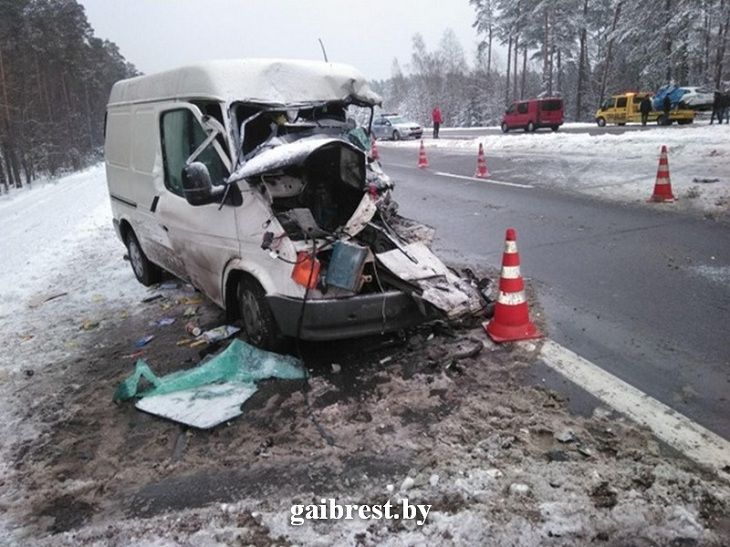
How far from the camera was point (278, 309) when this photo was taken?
4.03 meters

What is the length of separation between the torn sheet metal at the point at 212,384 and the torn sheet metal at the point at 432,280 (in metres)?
1.09

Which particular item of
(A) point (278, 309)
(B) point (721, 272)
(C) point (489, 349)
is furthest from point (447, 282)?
(B) point (721, 272)

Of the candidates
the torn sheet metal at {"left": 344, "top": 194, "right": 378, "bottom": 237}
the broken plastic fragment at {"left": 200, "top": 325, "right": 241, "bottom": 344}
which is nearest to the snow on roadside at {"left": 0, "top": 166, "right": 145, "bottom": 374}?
the broken plastic fragment at {"left": 200, "top": 325, "right": 241, "bottom": 344}

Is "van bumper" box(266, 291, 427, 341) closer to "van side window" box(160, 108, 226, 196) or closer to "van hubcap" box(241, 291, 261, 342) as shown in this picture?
"van hubcap" box(241, 291, 261, 342)

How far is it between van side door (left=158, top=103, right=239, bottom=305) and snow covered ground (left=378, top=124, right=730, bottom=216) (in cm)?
792

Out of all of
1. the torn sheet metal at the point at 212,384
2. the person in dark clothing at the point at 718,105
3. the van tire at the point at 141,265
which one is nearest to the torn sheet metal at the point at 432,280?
the torn sheet metal at the point at 212,384

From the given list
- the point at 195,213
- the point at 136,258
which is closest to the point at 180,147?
the point at 195,213

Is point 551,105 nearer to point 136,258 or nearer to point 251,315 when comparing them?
point 136,258

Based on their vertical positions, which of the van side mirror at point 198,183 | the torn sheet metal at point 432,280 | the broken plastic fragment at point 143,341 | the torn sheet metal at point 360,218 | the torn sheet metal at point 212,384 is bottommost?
the broken plastic fragment at point 143,341

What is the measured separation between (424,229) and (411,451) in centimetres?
261

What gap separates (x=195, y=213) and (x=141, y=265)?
2.55 m

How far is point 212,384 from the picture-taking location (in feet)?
13.3

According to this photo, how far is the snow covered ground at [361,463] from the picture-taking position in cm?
250

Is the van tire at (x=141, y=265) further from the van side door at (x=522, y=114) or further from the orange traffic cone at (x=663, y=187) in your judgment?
the van side door at (x=522, y=114)
